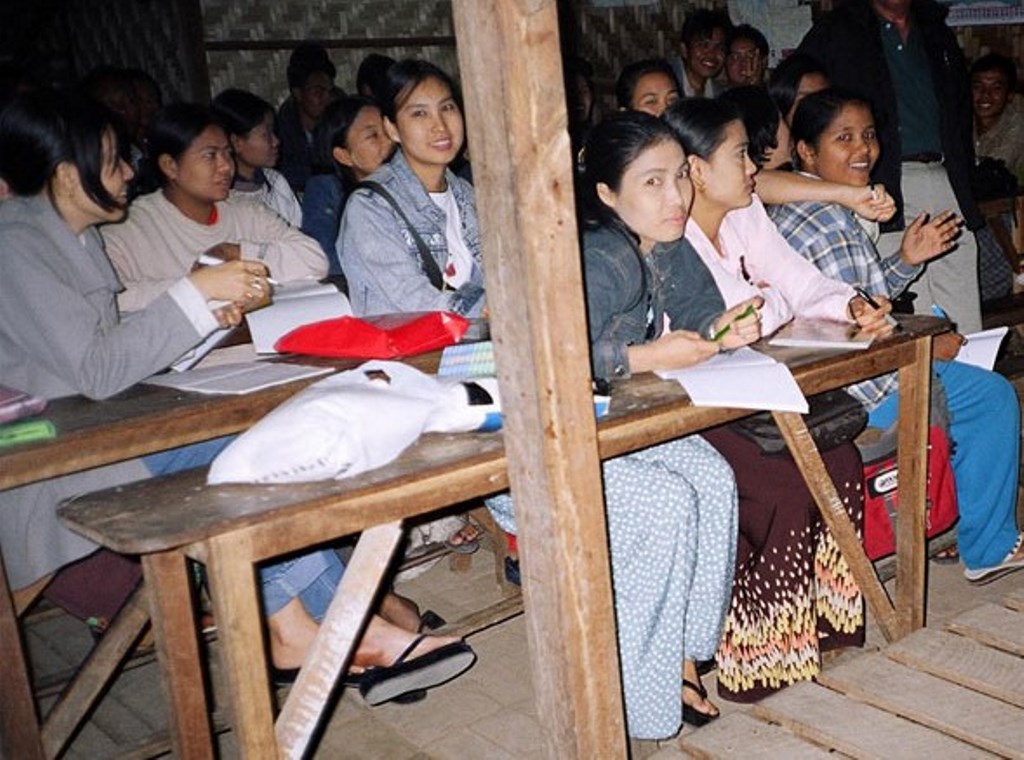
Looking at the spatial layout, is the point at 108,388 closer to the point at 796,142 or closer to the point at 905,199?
the point at 796,142

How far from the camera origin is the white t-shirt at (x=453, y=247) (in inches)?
120

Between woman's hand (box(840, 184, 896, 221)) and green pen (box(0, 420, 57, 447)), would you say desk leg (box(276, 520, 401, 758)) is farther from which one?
woman's hand (box(840, 184, 896, 221))

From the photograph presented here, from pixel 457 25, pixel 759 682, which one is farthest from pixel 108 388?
pixel 759 682

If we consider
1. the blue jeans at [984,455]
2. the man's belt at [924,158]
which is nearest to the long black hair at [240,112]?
the man's belt at [924,158]

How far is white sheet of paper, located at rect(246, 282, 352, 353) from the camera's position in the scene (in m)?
2.66

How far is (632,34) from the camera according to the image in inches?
273

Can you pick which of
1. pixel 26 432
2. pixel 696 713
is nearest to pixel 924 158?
pixel 696 713

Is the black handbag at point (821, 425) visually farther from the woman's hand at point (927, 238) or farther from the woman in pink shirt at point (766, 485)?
the woman's hand at point (927, 238)

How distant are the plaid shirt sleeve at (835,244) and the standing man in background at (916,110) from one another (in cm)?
128

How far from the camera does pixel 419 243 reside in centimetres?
297

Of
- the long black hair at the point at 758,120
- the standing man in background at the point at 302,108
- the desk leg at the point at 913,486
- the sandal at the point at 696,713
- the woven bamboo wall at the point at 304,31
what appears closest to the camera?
the sandal at the point at 696,713

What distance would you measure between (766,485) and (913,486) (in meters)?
0.43

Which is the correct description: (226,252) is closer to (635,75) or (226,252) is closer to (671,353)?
(671,353)

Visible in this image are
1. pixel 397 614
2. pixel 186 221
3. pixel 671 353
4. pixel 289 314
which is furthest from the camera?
pixel 186 221
